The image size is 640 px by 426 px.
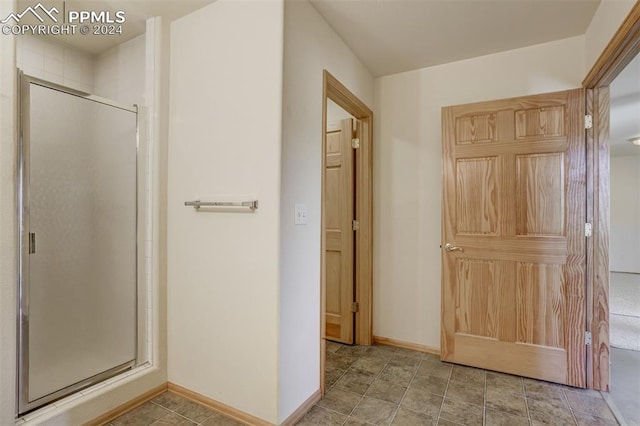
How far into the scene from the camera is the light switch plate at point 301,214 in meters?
1.85

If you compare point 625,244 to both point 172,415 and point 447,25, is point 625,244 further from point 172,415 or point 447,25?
point 172,415

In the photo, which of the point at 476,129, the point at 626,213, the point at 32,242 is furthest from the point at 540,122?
the point at 626,213

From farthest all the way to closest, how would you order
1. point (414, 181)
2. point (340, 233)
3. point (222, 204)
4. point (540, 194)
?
point (340, 233), point (414, 181), point (540, 194), point (222, 204)

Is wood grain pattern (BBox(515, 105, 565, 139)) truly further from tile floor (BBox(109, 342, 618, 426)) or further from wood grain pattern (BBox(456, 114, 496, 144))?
tile floor (BBox(109, 342, 618, 426))

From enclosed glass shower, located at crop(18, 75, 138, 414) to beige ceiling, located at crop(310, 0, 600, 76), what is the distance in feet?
5.23

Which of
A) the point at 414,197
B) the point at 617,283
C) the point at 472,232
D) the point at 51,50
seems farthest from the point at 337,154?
the point at 617,283

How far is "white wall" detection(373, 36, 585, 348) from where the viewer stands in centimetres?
266

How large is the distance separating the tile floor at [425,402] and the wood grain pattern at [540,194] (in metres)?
1.07

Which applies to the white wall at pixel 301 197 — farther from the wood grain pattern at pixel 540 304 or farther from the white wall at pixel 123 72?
the wood grain pattern at pixel 540 304

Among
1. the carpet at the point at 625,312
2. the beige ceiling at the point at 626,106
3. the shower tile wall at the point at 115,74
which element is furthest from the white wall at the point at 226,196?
the carpet at the point at 625,312

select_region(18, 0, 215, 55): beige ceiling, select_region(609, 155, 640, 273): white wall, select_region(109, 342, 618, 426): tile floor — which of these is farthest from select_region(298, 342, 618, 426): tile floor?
select_region(609, 155, 640, 273): white wall

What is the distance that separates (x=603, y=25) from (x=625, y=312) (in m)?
3.49

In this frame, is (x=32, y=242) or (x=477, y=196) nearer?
(x=32, y=242)

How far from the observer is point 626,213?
19.9 feet
